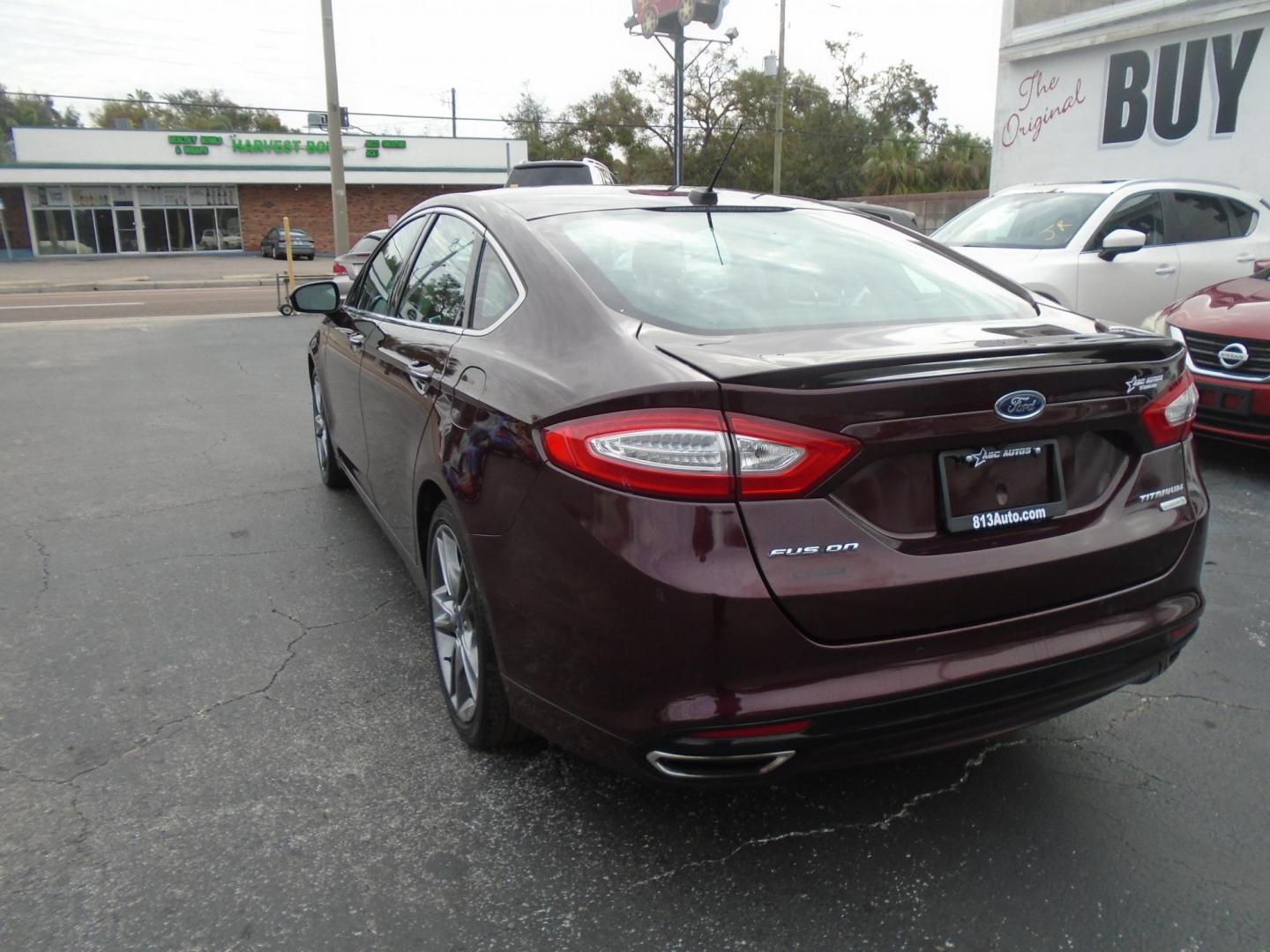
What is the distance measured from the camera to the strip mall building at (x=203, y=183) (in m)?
43.1

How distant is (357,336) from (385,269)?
32 centimetres

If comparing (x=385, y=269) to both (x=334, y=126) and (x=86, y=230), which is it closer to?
(x=334, y=126)

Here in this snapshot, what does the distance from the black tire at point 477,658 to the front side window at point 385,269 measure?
4.46 ft

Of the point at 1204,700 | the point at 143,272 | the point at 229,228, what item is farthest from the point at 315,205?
the point at 1204,700

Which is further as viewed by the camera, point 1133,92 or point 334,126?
point 334,126

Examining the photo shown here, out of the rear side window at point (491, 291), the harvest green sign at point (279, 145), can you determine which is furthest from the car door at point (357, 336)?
→ the harvest green sign at point (279, 145)

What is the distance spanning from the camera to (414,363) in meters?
3.30

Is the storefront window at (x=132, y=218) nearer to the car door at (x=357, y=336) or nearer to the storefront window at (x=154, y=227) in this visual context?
the storefront window at (x=154, y=227)

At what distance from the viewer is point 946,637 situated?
218 centimetres

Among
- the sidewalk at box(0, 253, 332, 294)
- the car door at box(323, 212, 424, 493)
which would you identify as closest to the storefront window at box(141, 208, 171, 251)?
the sidewalk at box(0, 253, 332, 294)

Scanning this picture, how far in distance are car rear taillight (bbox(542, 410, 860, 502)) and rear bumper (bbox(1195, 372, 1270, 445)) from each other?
4.61 metres

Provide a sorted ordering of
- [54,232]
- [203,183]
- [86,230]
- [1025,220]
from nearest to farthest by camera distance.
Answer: [1025,220] < [54,232] < [86,230] < [203,183]

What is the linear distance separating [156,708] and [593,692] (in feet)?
5.92

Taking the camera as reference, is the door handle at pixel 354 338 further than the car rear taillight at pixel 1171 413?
Yes
